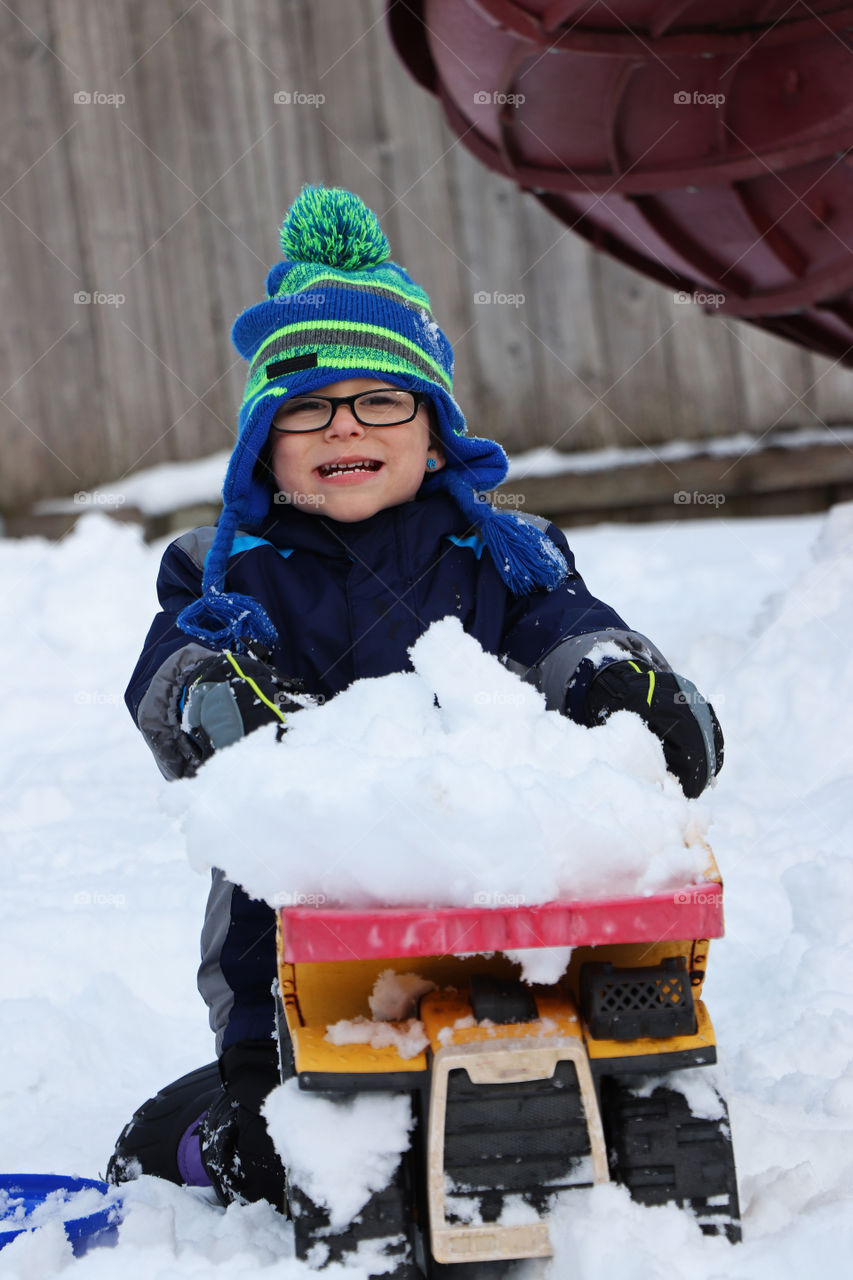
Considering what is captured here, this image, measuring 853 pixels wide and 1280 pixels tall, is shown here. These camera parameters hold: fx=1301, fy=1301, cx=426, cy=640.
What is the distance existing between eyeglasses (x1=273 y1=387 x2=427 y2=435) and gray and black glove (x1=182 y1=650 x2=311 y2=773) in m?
0.45

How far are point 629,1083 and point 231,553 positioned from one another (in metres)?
0.93

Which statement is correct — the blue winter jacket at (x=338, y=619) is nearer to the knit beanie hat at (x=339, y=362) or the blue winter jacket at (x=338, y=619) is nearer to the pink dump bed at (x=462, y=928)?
the knit beanie hat at (x=339, y=362)

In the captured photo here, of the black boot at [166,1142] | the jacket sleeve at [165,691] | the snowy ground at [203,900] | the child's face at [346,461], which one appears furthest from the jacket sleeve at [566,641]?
the black boot at [166,1142]

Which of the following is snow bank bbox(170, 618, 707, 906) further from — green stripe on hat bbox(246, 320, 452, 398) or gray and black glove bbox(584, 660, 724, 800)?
green stripe on hat bbox(246, 320, 452, 398)

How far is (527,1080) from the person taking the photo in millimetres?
1210

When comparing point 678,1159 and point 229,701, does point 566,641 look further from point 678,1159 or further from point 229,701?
point 678,1159

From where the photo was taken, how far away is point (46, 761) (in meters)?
3.19

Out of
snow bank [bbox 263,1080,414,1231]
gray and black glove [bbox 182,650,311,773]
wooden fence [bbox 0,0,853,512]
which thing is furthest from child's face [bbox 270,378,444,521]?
wooden fence [bbox 0,0,853,512]

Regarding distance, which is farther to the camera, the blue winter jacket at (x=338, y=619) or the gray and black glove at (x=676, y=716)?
the blue winter jacket at (x=338, y=619)

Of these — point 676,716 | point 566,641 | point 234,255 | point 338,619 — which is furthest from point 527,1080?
point 234,255

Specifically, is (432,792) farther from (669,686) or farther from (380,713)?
A: (669,686)

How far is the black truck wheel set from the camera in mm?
1219

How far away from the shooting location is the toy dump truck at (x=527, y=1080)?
1165mm

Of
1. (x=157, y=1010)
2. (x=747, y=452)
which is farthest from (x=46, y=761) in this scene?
(x=747, y=452)
